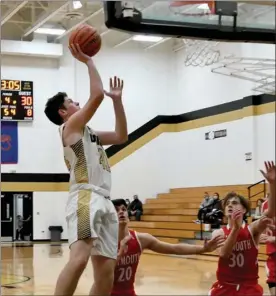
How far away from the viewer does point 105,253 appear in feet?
10.9

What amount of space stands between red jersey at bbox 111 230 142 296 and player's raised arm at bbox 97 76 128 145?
917mm

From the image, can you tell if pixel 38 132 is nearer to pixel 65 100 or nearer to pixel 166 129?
pixel 166 129

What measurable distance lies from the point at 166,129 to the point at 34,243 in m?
6.19

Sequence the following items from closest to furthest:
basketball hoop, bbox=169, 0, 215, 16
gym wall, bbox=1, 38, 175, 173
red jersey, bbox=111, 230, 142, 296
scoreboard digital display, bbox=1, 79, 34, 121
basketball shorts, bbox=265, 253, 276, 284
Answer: red jersey, bbox=111, 230, 142, 296 → basketball hoop, bbox=169, 0, 215, 16 → basketball shorts, bbox=265, 253, 276, 284 → scoreboard digital display, bbox=1, 79, 34, 121 → gym wall, bbox=1, 38, 175, 173

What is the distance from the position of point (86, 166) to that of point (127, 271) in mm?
1146

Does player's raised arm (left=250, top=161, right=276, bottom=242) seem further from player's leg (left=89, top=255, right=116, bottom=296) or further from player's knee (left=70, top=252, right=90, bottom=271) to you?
player's knee (left=70, top=252, right=90, bottom=271)

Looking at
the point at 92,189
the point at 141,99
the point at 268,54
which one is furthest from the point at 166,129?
the point at 92,189

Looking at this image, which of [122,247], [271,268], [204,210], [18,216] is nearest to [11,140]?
[18,216]

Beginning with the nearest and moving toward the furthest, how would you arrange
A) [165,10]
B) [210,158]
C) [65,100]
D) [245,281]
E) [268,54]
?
[65,100], [245,281], [165,10], [268,54], [210,158]

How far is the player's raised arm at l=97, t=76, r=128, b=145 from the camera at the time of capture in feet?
11.7

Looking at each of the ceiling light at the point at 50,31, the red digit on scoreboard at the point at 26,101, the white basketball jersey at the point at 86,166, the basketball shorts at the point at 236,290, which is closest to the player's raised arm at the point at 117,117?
the white basketball jersey at the point at 86,166

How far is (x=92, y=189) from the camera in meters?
3.34

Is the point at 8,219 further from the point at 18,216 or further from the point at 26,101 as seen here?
the point at 26,101

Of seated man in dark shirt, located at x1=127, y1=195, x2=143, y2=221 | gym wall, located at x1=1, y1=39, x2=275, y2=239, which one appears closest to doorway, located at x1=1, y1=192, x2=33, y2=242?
gym wall, located at x1=1, y1=39, x2=275, y2=239
